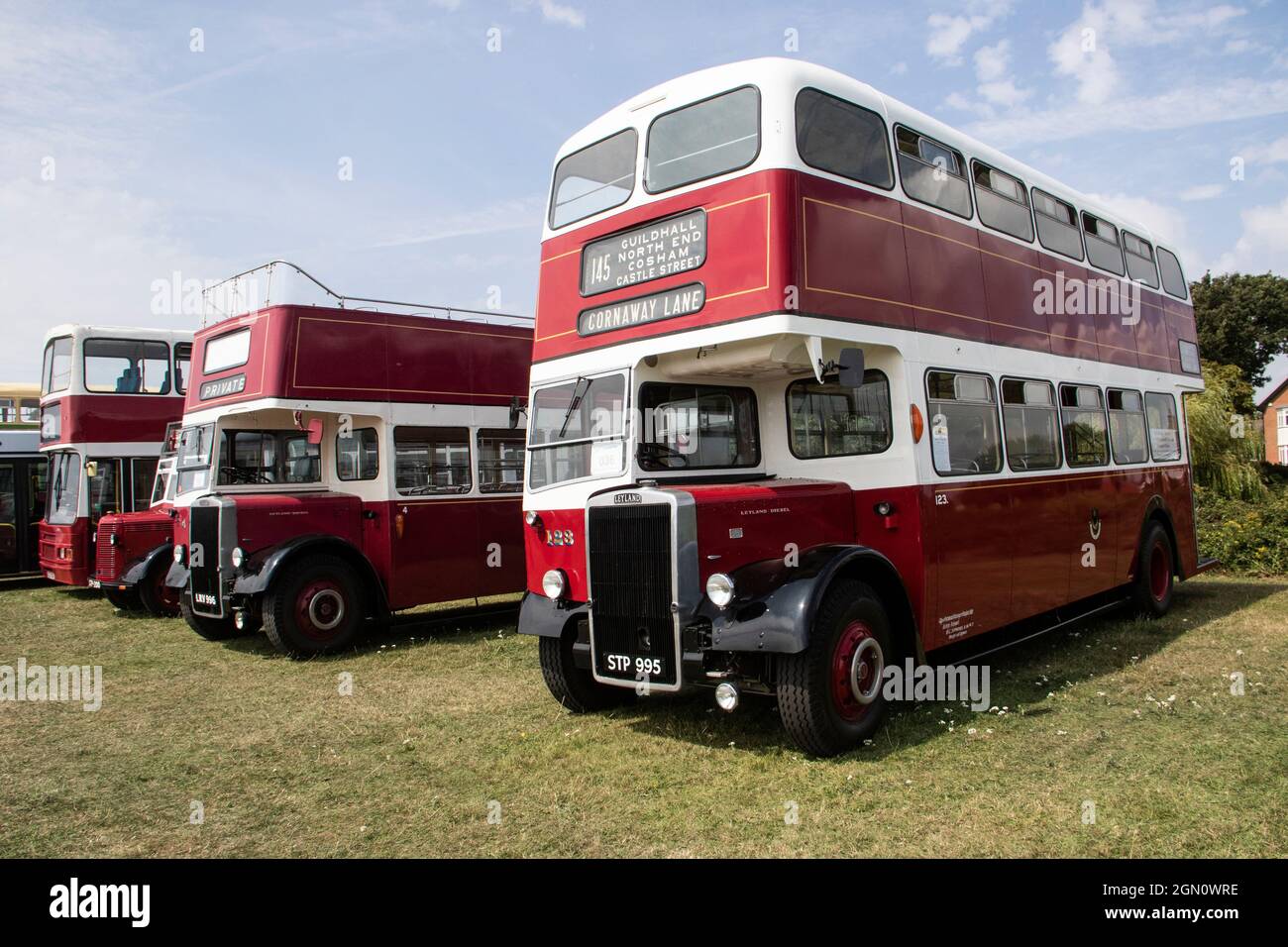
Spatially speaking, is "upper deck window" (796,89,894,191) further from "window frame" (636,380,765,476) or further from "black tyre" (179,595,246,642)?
"black tyre" (179,595,246,642)

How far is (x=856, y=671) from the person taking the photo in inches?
229

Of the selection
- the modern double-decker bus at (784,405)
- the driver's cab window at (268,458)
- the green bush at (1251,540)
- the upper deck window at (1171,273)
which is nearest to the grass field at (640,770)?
the modern double-decker bus at (784,405)

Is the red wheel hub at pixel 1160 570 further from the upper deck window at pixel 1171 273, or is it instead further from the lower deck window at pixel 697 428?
the lower deck window at pixel 697 428

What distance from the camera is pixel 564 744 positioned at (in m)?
6.14

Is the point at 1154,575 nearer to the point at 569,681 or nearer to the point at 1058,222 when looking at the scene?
the point at 1058,222

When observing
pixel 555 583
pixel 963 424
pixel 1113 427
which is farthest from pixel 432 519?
pixel 1113 427

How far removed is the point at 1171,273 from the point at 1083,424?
4166 mm

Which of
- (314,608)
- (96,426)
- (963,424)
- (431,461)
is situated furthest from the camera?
(96,426)

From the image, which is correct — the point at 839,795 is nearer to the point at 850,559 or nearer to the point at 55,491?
the point at 850,559

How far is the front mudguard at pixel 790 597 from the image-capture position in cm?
536

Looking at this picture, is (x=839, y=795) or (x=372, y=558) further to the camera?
(x=372, y=558)

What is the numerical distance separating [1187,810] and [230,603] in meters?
8.50

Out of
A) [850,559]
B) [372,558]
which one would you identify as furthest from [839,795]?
[372,558]

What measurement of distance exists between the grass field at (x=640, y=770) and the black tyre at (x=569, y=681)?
0.47ft
